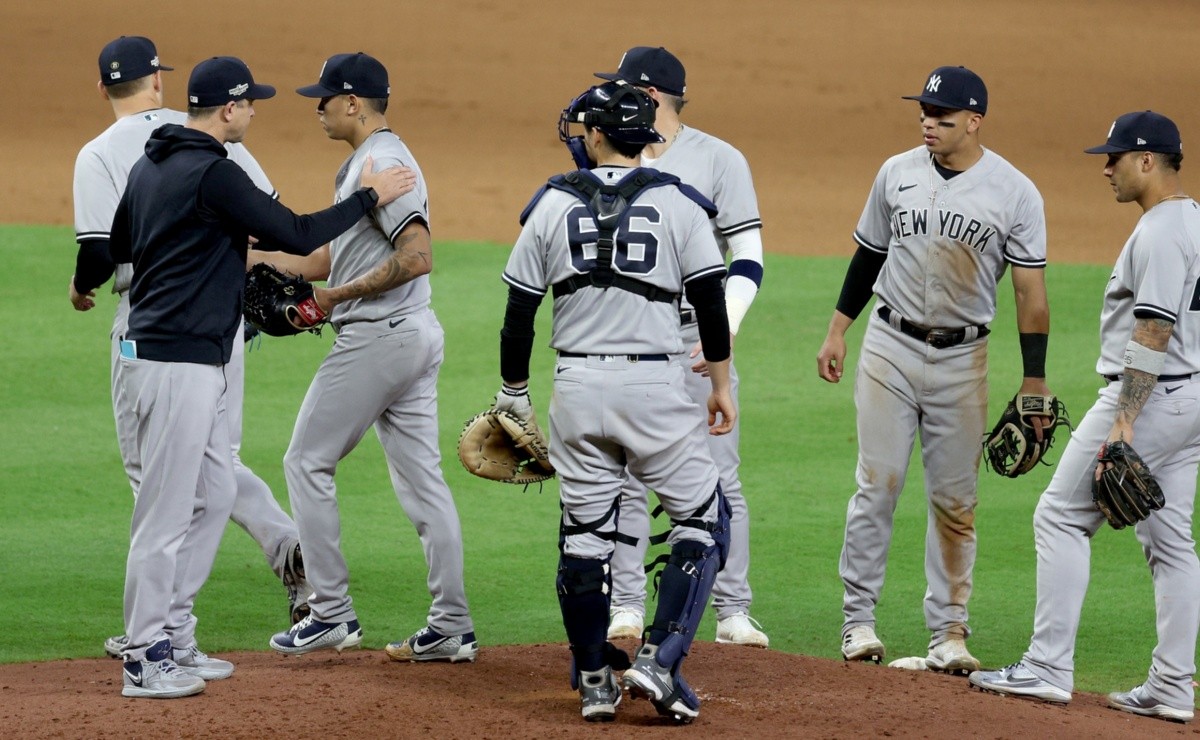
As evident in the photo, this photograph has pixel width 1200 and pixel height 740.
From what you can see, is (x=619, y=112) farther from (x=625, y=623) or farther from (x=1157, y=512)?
(x=1157, y=512)

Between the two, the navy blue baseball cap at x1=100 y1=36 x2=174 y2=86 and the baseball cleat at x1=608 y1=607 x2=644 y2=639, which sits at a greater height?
the navy blue baseball cap at x1=100 y1=36 x2=174 y2=86

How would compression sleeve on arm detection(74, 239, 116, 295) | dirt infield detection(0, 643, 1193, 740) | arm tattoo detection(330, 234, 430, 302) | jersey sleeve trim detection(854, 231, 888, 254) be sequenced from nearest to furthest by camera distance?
dirt infield detection(0, 643, 1193, 740), arm tattoo detection(330, 234, 430, 302), compression sleeve on arm detection(74, 239, 116, 295), jersey sleeve trim detection(854, 231, 888, 254)

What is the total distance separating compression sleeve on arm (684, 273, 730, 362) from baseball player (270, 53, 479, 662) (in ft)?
3.44

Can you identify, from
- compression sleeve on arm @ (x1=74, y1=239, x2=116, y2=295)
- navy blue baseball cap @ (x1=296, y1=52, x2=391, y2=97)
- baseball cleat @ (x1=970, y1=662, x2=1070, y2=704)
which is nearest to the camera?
baseball cleat @ (x1=970, y1=662, x2=1070, y2=704)

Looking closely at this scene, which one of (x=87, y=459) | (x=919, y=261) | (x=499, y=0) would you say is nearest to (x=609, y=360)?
(x=919, y=261)

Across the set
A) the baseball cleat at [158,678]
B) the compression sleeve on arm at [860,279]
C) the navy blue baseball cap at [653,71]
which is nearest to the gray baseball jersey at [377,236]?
the navy blue baseball cap at [653,71]

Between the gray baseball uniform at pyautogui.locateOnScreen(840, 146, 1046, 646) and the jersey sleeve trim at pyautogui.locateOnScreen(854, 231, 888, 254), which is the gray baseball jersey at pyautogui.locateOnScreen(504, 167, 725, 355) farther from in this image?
the jersey sleeve trim at pyautogui.locateOnScreen(854, 231, 888, 254)

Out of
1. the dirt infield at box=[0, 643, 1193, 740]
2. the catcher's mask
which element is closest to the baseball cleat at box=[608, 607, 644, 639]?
the dirt infield at box=[0, 643, 1193, 740]

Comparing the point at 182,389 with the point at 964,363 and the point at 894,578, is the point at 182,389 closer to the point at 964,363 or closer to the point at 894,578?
the point at 964,363

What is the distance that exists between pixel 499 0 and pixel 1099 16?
10032 mm

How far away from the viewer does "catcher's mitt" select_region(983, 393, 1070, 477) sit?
5.47m

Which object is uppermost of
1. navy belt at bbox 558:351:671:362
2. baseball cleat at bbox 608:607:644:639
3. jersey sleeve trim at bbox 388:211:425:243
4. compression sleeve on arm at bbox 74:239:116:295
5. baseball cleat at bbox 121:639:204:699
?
jersey sleeve trim at bbox 388:211:425:243

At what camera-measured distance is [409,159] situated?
525 centimetres

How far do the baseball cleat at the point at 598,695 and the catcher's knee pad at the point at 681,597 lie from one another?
0.18m
